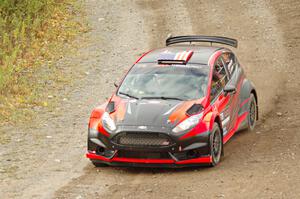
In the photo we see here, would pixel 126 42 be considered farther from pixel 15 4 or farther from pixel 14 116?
pixel 14 116

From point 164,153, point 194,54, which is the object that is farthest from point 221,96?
point 164,153

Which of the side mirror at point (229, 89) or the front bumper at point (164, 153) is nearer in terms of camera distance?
the front bumper at point (164, 153)

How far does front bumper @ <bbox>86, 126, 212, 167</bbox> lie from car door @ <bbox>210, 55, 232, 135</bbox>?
935 millimetres

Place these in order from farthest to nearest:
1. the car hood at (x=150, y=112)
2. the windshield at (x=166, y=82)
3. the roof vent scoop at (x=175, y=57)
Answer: the roof vent scoop at (x=175, y=57)
the windshield at (x=166, y=82)
the car hood at (x=150, y=112)

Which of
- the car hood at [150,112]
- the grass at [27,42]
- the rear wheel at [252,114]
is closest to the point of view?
the car hood at [150,112]

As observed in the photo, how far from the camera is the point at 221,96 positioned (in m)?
13.3

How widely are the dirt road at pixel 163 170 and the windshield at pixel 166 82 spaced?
1239 mm

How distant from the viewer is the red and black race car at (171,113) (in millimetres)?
12008

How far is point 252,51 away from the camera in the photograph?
70.4ft

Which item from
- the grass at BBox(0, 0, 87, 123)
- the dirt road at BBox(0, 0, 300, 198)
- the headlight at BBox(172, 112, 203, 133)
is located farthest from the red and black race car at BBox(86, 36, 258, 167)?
the grass at BBox(0, 0, 87, 123)

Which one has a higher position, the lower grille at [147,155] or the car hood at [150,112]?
the car hood at [150,112]

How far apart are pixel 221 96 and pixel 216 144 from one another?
1.05 m

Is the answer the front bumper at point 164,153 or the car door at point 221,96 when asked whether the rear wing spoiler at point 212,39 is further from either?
the front bumper at point 164,153

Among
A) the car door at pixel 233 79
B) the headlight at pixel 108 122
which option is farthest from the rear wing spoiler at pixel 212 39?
the headlight at pixel 108 122
